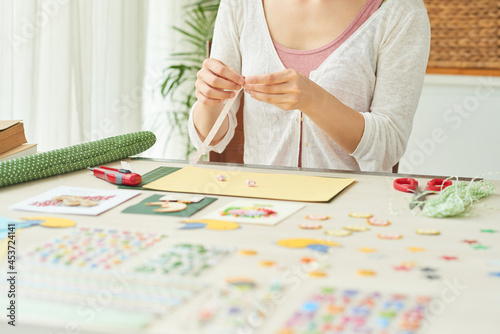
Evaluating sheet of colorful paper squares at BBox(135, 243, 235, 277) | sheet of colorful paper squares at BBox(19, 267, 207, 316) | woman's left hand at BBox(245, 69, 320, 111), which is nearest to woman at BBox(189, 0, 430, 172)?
woman's left hand at BBox(245, 69, 320, 111)

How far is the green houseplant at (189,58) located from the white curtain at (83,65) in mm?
71

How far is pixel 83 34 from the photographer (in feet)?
7.43

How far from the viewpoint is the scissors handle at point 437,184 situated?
3.24 ft

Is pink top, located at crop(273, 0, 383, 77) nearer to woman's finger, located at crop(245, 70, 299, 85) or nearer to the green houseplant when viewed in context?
woman's finger, located at crop(245, 70, 299, 85)

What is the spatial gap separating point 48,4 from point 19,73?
263 millimetres

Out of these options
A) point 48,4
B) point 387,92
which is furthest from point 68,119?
point 387,92

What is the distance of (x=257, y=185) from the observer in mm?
1016

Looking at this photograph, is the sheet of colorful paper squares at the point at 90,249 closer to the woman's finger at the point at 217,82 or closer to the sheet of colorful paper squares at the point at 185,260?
the sheet of colorful paper squares at the point at 185,260

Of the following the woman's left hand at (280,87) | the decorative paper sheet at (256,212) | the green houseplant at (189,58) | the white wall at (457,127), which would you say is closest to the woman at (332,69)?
the woman's left hand at (280,87)

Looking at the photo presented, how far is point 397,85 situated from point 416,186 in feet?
1.39

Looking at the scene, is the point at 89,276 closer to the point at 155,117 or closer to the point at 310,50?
the point at 310,50

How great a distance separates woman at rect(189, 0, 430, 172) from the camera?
1333mm

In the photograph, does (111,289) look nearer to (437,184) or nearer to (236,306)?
(236,306)

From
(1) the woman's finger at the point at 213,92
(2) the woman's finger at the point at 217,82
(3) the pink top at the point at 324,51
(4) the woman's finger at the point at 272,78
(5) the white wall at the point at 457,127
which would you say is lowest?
(5) the white wall at the point at 457,127
